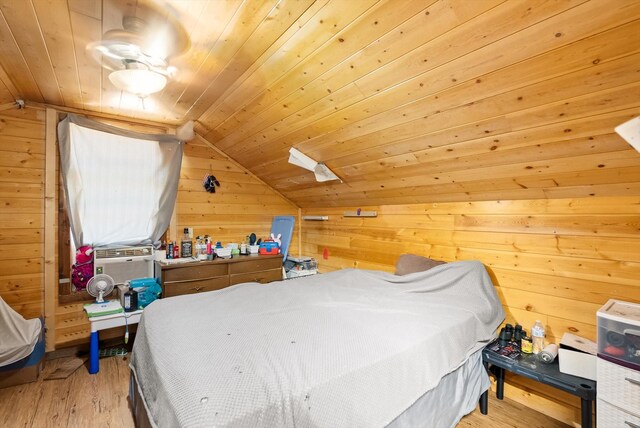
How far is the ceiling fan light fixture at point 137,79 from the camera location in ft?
6.10

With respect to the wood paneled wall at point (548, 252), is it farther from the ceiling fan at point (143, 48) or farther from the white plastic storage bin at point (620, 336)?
the ceiling fan at point (143, 48)

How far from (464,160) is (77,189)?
341cm

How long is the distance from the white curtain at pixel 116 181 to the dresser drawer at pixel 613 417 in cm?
369

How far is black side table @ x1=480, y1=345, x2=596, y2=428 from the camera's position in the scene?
1614mm

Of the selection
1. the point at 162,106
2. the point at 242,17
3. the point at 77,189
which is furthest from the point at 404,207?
the point at 77,189

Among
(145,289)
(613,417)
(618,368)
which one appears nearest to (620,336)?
(618,368)

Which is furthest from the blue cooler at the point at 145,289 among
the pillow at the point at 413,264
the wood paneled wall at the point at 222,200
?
the pillow at the point at 413,264

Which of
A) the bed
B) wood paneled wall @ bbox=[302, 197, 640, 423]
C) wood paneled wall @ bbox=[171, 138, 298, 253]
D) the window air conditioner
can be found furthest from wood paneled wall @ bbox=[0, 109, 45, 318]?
wood paneled wall @ bbox=[302, 197, 640, 423]

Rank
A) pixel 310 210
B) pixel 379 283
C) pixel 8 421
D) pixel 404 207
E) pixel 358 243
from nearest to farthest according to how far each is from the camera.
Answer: pixel 8 421, pixel 379 283, pixel 404 207, pixel 358 243, pixel 310 210

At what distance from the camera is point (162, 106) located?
9.30ft

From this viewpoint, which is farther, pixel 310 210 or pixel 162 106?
pixel 310 210

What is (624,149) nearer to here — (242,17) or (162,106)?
(242,17)

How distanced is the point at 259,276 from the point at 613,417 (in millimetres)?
3054

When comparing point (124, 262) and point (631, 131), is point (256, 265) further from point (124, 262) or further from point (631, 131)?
point (631, 131)
